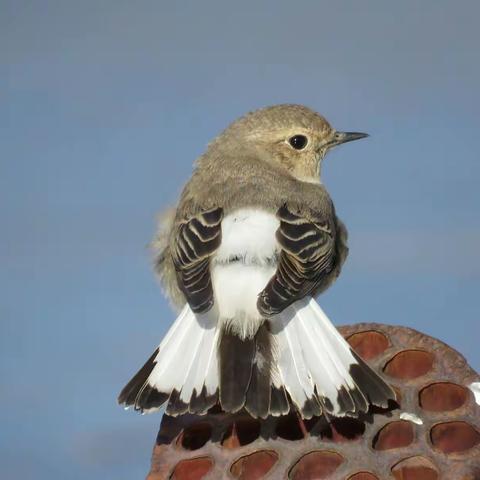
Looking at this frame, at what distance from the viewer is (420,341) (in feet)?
15.4

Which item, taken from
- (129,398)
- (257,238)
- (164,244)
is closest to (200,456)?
(129,398)

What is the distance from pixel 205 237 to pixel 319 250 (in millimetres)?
706

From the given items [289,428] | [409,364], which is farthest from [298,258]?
[289,428]

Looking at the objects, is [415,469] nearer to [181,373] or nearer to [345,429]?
[345,429]

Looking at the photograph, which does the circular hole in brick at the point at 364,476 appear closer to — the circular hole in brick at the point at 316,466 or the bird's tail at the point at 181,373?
the circular hole in brick at the point at 316,466

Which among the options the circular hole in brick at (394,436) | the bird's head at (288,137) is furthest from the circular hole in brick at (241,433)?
the bird's head at (288,137)

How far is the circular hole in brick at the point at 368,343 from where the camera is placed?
16.3ft

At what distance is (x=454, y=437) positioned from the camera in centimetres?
436

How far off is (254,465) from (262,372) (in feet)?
2.63

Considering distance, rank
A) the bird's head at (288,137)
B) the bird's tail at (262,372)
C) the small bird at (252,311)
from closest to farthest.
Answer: the bird's tail at (262,372) < the small bird at (252,311) < the bird's head at (288,137)

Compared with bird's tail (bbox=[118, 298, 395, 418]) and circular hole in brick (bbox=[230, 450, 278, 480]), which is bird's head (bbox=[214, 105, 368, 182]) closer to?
bird's tail (bbox=[118, 298, 395, 418])

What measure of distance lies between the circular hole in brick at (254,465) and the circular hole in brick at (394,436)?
1.52 ft

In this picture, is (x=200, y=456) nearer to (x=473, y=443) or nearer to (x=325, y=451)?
(x=325, y=451)

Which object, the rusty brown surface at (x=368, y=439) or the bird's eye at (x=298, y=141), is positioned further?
the bird's eye at (x=298, y=141)
